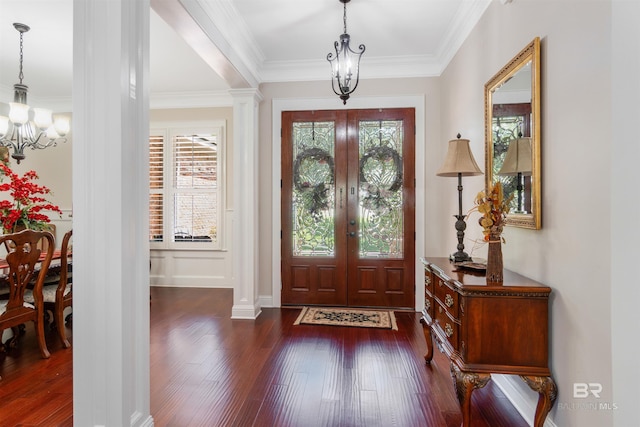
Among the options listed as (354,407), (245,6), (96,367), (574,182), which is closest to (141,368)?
(96,367)

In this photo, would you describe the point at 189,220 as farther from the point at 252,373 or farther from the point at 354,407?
the point at 354,407

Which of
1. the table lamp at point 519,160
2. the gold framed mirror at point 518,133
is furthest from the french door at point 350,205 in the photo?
the table lamp at point 519,160

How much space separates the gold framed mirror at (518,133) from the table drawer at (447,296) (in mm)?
586

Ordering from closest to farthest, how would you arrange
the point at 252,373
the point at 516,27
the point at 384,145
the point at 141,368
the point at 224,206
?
the point at 141,368
the point at 516,27
the point at 252,373
the point at 384,145
the point at 224,206

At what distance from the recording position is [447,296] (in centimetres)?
205

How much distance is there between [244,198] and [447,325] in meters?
2.65

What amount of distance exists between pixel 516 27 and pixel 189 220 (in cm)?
475

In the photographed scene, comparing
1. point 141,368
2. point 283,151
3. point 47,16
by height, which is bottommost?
point 141,368

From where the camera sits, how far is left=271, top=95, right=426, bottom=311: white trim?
4.06 meters

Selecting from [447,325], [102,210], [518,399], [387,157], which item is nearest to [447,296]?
[447,325]

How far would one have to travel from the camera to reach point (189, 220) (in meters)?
5.37

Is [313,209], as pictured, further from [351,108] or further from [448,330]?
[448,330]

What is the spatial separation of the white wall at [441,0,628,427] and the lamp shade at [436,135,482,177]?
568 millimetres

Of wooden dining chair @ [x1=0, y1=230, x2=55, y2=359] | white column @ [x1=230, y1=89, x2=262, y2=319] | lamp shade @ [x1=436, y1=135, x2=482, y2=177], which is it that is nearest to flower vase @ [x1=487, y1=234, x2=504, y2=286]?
lamp shade @ [x1=436, y1=135, x2=482, y2=177]
